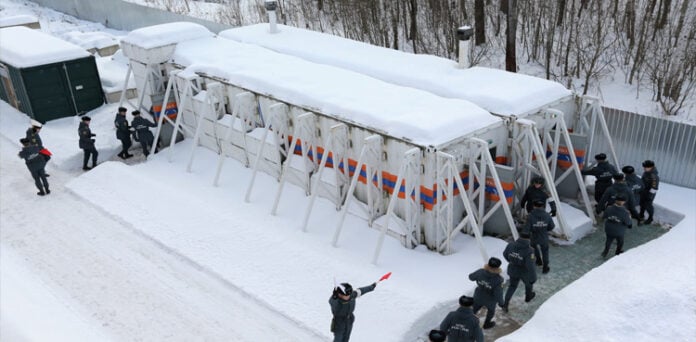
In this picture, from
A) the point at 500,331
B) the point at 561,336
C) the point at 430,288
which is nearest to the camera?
the point at 561,336

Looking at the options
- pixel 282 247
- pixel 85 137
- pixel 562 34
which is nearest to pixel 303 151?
pixel 282 247

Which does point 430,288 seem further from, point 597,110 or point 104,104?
point 104,104

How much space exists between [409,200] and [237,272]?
3.06m

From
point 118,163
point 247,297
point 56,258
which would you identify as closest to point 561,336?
point 247,297

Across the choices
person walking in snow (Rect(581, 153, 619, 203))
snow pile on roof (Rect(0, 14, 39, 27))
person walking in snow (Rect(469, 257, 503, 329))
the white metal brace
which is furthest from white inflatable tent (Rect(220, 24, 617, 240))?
snow pile on roof (Rect(0, 14, 39, 27))

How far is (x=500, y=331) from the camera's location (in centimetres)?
855

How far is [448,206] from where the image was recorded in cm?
974

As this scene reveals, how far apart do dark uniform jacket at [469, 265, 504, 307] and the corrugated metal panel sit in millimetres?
5860

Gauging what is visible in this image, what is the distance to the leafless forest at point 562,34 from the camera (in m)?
15.4

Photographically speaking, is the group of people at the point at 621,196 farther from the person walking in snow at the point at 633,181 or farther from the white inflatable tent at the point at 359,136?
the white inflatable tent at the point at 359,136

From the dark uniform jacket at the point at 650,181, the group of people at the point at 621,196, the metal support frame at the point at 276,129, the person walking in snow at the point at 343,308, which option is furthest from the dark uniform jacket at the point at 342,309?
the dark uniform jacket at the point at 650,181

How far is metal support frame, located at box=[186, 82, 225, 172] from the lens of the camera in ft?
42.9

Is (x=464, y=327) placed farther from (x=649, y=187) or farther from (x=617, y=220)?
(x=649, y=187)

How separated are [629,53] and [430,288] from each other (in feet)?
36.1
